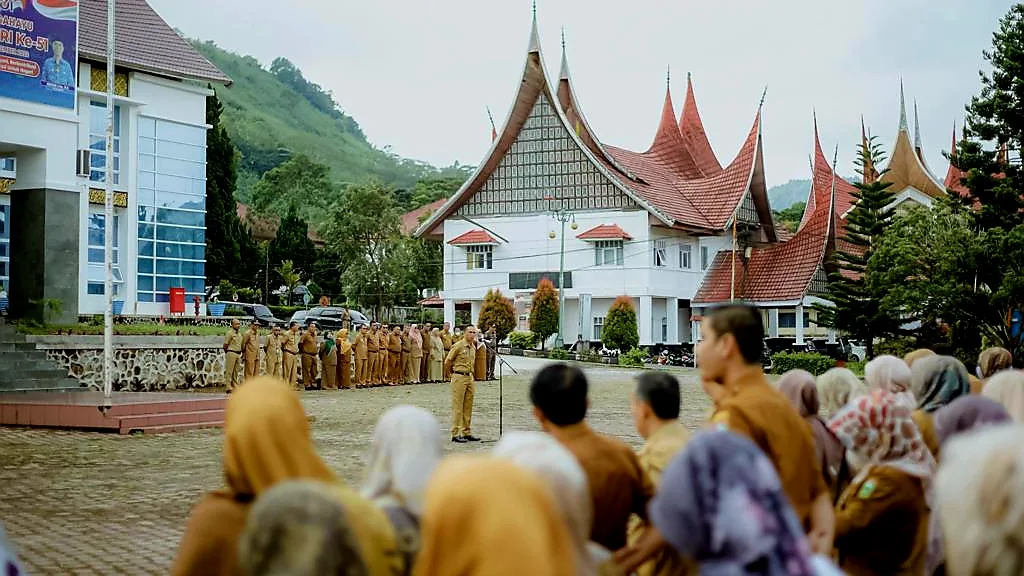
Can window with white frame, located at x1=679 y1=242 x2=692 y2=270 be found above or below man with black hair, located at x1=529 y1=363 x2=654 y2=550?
above

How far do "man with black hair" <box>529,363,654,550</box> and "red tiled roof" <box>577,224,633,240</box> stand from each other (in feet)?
123

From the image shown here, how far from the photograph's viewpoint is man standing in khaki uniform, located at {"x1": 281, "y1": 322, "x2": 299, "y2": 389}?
23.7 meters

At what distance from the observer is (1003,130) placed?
25.2 metres

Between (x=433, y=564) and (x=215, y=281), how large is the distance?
1574 inches

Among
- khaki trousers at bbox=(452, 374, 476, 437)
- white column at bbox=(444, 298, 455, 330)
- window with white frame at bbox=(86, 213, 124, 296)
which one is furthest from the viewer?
white column at bbox=(444, 298, 455, 330)

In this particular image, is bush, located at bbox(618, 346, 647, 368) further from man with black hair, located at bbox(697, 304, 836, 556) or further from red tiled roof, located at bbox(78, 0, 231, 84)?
man with black hair, located at bbox(697, 304, 836, 556)

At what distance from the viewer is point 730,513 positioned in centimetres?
257

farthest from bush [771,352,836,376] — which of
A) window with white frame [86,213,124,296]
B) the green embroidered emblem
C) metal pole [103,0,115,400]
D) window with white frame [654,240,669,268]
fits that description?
the green embroidered emblem

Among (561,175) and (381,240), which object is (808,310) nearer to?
(561,175)

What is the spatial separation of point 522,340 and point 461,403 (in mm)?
26283

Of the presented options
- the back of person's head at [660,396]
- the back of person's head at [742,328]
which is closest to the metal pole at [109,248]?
the back of person's head at [660,396]

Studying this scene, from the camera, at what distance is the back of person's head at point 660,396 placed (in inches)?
166

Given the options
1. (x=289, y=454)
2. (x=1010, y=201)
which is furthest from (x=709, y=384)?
(x=1010, y=201)

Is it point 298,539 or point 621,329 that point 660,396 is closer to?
point 298,539
